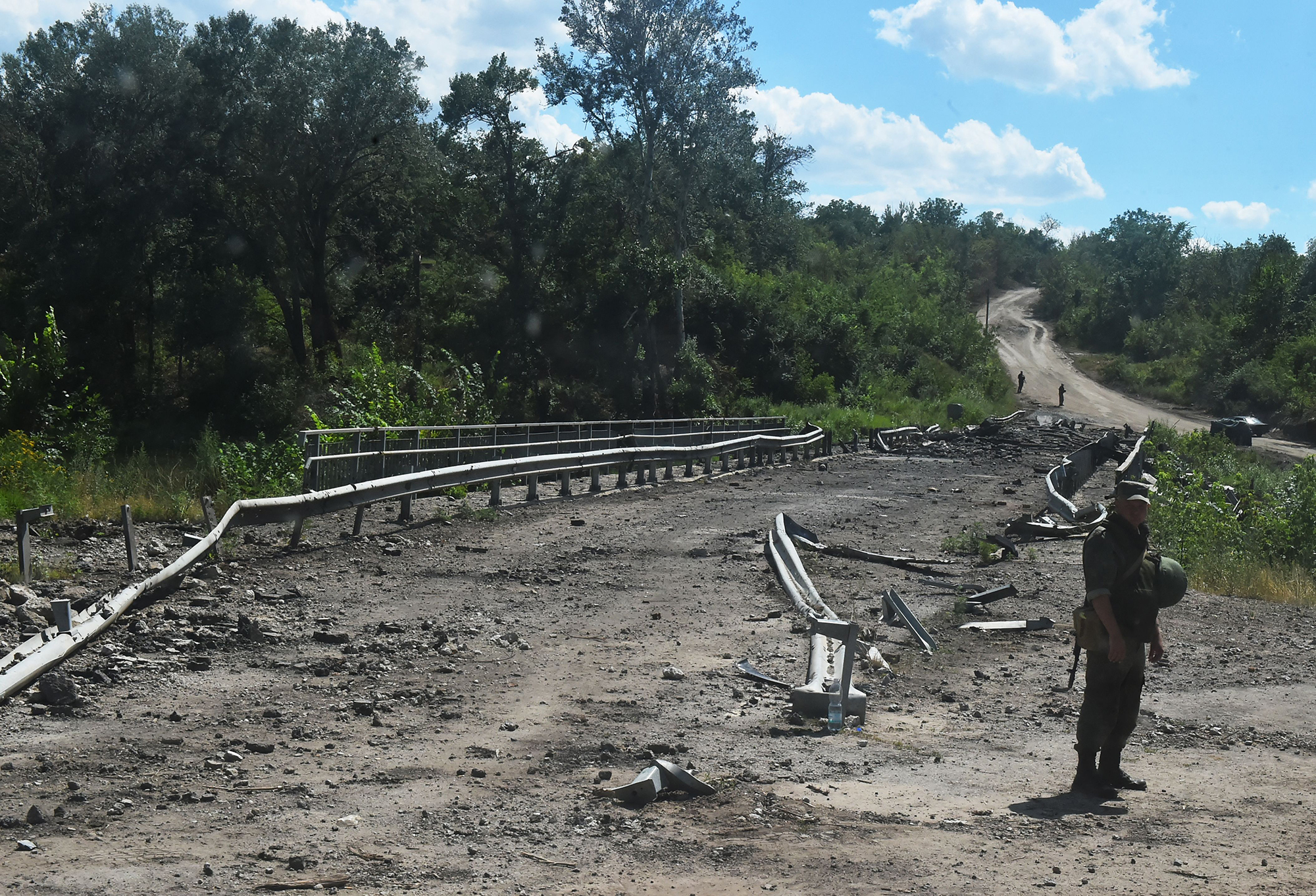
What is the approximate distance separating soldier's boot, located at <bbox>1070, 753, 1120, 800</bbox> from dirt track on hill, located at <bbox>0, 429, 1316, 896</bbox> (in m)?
0.09

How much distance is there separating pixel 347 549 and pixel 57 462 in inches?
338

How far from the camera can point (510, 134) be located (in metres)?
54.1

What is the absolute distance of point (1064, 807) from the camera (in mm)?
5570

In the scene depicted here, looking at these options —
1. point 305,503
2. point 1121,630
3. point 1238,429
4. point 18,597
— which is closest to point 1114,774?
point 1121,630

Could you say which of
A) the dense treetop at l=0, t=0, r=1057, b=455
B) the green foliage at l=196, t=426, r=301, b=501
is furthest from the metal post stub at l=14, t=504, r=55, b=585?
the dense treetop at l=0, t=0, r=1057, b=455

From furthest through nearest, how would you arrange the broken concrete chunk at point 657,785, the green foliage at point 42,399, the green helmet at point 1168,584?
1. the green foliage at point 42,399
2. the green helmet at point 1168,584
3. the broken concrete chunk at point 657,785

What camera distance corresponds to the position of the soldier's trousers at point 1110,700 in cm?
593

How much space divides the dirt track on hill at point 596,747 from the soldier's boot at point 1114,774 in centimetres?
18

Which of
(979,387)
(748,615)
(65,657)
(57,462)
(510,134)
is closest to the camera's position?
(65,657)

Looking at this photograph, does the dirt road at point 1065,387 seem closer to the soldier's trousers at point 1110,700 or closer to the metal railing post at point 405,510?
the metal railing post at point 405,510

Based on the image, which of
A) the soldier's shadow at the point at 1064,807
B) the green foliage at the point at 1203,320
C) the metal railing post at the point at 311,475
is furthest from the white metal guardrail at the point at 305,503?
the green foliage at the point at 1203,320

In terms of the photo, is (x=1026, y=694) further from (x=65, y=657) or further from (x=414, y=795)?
(x=65, y=657)

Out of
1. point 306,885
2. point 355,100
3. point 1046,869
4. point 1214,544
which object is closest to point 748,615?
point 1046,869

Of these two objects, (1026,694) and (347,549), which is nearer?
(1026,694)
